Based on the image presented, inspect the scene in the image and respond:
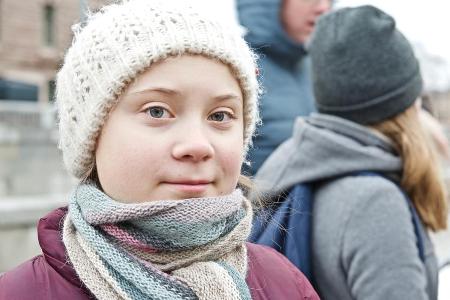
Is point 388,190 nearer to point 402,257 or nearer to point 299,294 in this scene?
point 402,257

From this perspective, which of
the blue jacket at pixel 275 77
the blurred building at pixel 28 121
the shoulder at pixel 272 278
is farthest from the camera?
the blurred building at pixel 28 121

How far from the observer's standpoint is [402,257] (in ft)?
6.58

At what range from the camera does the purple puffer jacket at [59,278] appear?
134cm

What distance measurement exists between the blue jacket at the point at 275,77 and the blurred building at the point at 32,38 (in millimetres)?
21717

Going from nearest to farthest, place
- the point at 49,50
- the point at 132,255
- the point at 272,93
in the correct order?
the point at 132,255 < the point at 272,93 < the point at 49,50

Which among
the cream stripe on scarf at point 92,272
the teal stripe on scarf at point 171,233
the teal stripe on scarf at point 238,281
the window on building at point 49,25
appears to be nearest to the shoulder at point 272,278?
the teal stripe on scarf at point 238,281

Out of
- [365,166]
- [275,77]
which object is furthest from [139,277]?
[275,77]

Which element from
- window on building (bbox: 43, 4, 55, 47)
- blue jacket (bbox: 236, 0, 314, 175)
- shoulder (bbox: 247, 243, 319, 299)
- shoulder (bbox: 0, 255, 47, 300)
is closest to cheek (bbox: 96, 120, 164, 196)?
shoulder (bbox: 0, 255, 47, 300)

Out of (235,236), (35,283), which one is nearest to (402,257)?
(235,236)

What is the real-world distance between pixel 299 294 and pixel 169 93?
615 millimetres

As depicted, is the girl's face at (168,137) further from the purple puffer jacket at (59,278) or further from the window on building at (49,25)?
the window on building at (49,25)

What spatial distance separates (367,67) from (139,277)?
4.32 ft

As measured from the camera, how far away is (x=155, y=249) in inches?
53.1

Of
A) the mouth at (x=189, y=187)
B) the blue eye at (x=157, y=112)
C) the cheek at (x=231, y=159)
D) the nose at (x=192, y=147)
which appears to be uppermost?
the blue eye at (x=157, y=112)
